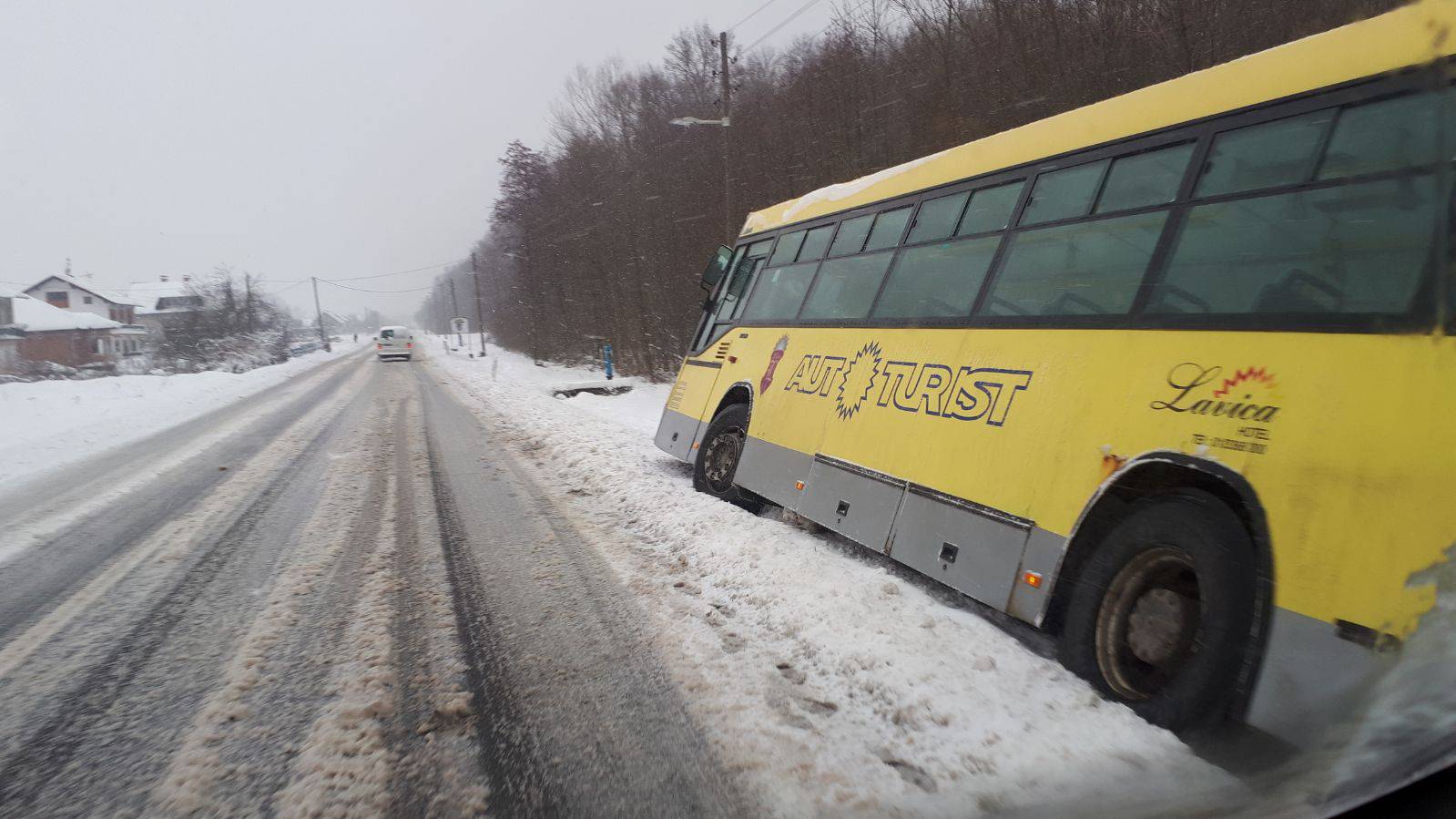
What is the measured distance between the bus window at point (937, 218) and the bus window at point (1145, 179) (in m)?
1.09

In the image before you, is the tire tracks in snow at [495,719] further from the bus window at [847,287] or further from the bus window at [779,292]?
the bus window at [779,292]

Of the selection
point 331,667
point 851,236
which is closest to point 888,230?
point 851,236

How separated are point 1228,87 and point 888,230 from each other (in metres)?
2.44

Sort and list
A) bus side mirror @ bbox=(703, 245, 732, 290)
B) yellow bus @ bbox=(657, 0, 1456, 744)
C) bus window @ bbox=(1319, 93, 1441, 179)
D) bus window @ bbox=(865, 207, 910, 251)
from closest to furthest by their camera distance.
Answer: yellow bus @ bbox=(657, 0, 1456, 744), bus window @ bbox=(1319, 93, 1441, 179), bus window @ bbox=(865, 207, 910, 251), bus side mirror @ bbox=(703, 245, 732, 290)

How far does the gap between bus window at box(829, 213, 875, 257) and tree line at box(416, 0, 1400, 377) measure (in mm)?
2243

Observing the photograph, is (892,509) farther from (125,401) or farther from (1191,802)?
(125,401)

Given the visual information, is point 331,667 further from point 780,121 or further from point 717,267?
point 780,121

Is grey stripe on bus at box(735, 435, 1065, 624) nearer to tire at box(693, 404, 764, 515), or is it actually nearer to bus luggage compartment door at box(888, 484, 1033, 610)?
bus luggage compartment door at box(888, 484, 1033, 610)

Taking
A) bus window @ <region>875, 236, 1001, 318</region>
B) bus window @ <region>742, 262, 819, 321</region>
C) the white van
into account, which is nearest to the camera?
bus window @ <region>875, 236, 1001, 318</region>

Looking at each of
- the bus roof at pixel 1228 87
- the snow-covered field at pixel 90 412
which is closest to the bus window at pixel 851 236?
the bus roof at pixel 1228 87

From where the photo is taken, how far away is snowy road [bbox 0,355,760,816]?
2316 millimetres

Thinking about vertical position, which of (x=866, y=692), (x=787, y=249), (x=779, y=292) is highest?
(x=787, y=249)

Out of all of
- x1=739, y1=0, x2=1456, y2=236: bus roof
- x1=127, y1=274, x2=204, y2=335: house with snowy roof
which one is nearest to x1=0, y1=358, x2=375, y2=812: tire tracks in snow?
x1=739, y1=0, x2=1456, y2=236: bus roof

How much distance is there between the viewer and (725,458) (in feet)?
21.5
